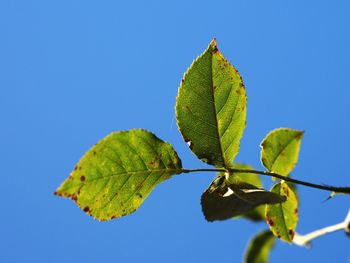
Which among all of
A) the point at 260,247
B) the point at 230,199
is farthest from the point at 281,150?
the point at 260,247

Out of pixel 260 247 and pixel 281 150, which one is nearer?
pixel 281 150

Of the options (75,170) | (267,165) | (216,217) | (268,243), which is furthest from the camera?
(268,243)

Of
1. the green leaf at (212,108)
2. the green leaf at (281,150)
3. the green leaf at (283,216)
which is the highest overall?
the green leaf at (212,108)

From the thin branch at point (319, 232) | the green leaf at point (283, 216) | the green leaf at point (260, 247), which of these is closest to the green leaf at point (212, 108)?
the green leaf at point (283, 216)

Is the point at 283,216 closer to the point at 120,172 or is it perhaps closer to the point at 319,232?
the point at 319,232

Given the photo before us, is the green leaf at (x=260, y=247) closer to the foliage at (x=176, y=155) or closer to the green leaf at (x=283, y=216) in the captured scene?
the green leaf at (x=283, y=216)

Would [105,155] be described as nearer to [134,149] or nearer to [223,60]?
[134,149]

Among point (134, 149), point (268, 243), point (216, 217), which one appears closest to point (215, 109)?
point (134, 149)
